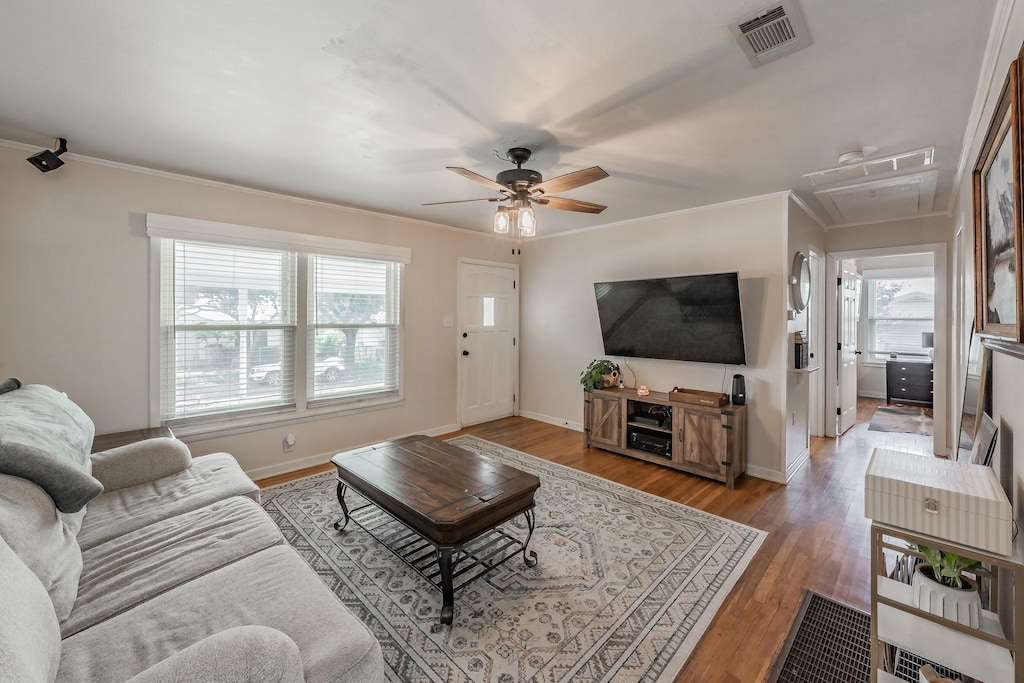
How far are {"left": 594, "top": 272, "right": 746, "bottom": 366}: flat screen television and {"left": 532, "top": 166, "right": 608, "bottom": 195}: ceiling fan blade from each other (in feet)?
6.20

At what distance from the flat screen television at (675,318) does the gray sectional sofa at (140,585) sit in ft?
11.5

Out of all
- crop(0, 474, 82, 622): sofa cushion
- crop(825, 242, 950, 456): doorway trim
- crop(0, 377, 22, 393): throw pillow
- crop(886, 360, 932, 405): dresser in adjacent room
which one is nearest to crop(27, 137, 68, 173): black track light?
crop(0, 377, 22, 393): throw pillow

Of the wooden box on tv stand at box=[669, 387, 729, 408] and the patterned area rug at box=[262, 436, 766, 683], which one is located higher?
the wooden box on tv stand at box=[669, 387, 729, 408]

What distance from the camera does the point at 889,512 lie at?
4.43 ft

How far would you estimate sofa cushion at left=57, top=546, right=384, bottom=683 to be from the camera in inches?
42.4

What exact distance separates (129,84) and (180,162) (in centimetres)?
110

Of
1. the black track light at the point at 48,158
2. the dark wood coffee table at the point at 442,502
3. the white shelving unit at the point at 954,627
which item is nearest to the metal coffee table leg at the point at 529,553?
the dark wood coffee table at the point at 442,502

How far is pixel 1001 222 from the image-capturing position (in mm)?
1415

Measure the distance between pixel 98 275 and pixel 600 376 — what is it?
420 cm

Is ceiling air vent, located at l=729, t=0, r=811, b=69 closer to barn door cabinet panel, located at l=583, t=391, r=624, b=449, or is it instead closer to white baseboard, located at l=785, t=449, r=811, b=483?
barn door cabinet panel, located at l=583, t=391, r=624, b=449

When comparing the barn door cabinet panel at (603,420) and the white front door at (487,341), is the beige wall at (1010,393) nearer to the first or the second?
the barn door cabinet panel at (603,420)

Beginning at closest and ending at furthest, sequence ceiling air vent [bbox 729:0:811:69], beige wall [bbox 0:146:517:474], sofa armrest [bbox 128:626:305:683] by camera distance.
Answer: sofa armrest [bbox 128:626:305:683] < ceiling air vent [bbox 729:0:811:69] < beige wall [bbox 0:146:517:474]

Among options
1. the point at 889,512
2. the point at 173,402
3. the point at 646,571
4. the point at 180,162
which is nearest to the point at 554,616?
the point at 646,571

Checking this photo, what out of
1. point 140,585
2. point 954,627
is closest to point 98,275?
point 140,585
